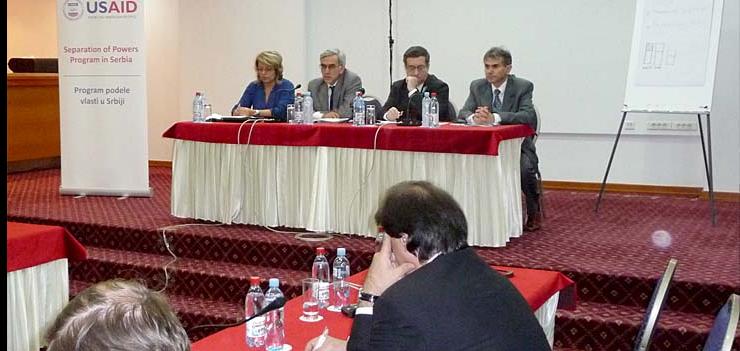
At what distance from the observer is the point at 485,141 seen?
429cm

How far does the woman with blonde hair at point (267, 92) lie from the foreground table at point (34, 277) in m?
2.45

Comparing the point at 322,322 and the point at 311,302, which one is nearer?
the point at 322,322

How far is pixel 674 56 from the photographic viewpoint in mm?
5543

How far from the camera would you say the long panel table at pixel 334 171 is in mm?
4441

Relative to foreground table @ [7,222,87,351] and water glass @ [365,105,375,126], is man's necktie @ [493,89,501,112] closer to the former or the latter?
water glass @ [365,105,375,126]

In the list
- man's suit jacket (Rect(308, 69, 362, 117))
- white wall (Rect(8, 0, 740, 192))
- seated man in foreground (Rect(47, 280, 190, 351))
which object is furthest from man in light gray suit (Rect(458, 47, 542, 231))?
seated man in foreground (Rect(47, 280, 190, 351))

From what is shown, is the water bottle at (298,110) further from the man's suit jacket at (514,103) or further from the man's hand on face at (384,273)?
the man's hand on face at (384,273)

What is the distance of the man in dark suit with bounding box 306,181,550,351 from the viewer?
65.7 inches

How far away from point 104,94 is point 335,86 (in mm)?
1797

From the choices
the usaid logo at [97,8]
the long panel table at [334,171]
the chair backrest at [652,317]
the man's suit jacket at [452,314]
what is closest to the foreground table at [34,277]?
the man's suit jacket at [452,314]

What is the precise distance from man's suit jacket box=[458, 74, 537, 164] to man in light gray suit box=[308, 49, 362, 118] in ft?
3.17

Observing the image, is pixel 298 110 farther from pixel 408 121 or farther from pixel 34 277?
pixel 34 277

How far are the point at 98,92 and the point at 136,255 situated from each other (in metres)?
1.77

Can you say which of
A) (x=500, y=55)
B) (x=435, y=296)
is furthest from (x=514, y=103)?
(x=435, y=296)
